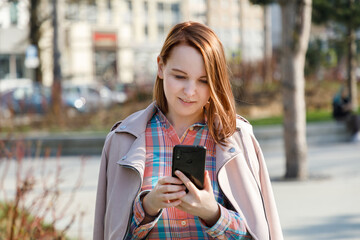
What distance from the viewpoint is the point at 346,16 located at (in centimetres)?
1580

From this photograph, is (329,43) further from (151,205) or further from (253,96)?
(151,205)

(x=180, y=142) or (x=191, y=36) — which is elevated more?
(x=191, y=36)

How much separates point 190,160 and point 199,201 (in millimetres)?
148

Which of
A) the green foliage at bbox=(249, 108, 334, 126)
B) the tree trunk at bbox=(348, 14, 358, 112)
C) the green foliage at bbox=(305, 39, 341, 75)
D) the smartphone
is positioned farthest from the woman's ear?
the green foliage at bbox=(305, 39, 341, 75)

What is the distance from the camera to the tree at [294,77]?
827 cm

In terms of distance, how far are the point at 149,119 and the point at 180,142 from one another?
181 millimetres

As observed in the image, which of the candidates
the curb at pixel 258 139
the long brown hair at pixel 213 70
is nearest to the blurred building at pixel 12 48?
the curb at pixel 258 139

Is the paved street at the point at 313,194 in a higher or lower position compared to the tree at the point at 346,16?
lower

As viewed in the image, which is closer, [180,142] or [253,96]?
[180,142]

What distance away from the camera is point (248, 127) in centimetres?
230

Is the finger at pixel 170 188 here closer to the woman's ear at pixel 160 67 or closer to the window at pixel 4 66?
the woman's ear at pixel 160 67

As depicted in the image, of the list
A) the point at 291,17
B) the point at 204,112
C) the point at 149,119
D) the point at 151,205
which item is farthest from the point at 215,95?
the point at 291,17

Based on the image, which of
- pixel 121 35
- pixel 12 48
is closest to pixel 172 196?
pixel 12 48

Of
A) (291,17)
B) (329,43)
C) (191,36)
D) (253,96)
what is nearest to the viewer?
(191,36)
